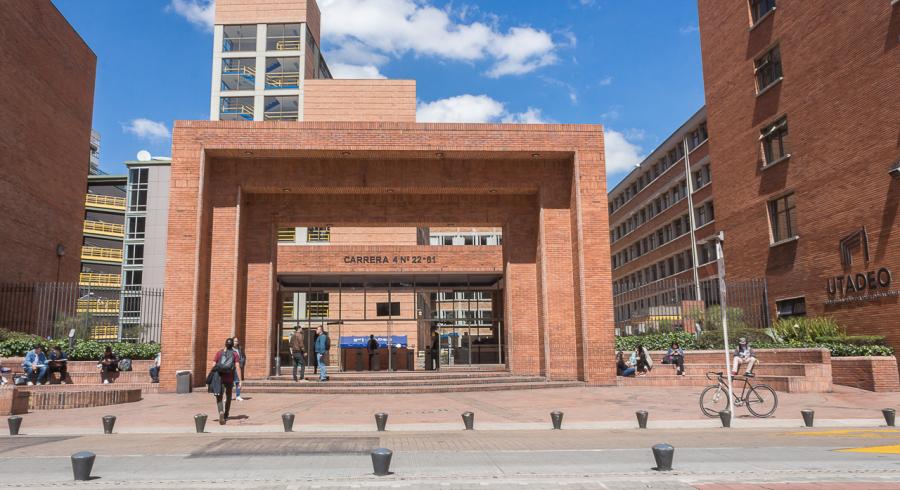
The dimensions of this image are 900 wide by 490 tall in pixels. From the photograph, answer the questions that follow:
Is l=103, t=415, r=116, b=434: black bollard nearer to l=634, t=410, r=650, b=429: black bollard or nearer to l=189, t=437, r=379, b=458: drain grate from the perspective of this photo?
l=189, t=437, r=379, b=458: drain grate

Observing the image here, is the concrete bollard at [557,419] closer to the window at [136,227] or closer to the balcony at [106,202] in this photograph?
the window at [136,227]

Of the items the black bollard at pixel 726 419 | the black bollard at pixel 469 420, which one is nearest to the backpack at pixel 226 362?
the black bollard at pixel 469 420

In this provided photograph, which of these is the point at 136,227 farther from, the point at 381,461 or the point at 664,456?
the point at 664,456

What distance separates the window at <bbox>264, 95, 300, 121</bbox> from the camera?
6134 centimetres

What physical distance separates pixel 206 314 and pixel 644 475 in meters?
16.6

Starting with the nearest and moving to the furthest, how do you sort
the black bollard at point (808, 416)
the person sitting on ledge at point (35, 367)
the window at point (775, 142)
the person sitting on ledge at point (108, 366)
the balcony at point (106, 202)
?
the black bollard at point (808, 416)
the person sitting on ledge at point (35, 367)
the person sitting on ledge at point (108, 366)
the window at point (775, 142)
the balcony at point (106, 202)

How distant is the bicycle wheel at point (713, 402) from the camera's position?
13891mm

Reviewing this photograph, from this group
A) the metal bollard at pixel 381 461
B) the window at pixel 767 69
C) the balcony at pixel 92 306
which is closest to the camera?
the metal bollard at pixel 381 461

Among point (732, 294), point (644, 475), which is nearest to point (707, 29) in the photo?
point (732, 294)

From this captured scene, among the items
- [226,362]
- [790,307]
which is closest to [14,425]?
[226,362]

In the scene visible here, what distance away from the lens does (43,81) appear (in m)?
31.6

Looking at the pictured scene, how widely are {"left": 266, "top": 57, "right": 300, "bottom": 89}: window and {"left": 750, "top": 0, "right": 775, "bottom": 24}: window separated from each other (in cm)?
4245

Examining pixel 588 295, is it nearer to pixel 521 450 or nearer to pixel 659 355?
pixel 659 355

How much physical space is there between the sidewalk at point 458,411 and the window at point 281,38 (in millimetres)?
49014
